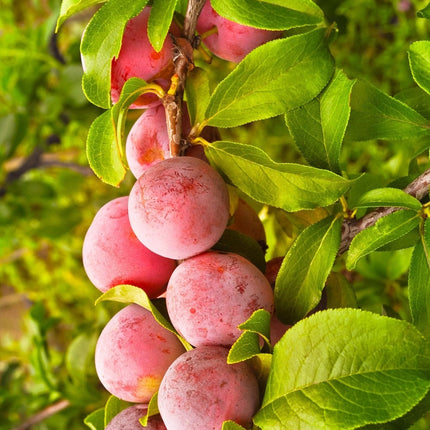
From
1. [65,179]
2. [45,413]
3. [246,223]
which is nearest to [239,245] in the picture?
[246,223]

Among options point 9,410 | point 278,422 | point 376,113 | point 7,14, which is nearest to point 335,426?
point 278,422

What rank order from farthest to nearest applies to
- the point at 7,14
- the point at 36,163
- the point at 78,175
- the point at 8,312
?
the point at 8,312 → the point at 7,14 → the point at 78,175 → the point at 36,163

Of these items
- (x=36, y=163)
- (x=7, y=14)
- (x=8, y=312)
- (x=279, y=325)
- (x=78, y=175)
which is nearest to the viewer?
(x=279, y=325)

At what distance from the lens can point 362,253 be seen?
42 centimetres

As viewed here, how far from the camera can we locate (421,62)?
0.43m

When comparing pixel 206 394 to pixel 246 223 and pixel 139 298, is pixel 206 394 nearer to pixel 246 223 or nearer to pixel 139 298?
pixel 139 298

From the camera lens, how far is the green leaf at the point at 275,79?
0.43m

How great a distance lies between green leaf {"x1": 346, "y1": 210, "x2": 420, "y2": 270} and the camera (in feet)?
1.39

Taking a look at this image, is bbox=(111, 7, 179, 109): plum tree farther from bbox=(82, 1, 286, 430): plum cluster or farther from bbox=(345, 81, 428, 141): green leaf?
bbox=(345, 81, 428, 141): green leaf

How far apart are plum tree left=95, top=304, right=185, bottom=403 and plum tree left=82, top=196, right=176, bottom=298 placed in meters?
0.03

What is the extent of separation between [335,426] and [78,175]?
127cm

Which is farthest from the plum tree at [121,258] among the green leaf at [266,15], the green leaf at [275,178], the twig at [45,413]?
the twig at [45,413]

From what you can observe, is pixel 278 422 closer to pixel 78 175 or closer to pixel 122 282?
pixel 122 282

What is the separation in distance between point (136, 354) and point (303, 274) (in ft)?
0.52
